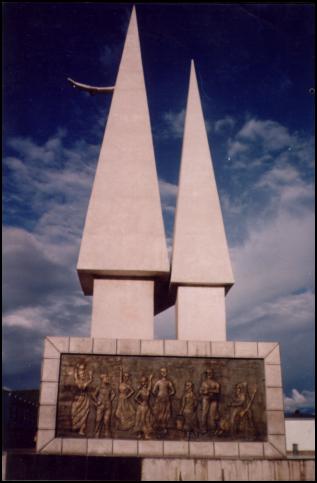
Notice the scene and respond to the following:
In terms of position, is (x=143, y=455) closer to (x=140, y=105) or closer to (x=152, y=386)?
(x=152, y=386)

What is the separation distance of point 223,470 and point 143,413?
87.2 inches

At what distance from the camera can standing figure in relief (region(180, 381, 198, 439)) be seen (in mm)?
11156

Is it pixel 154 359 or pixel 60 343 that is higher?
pixel 60 343

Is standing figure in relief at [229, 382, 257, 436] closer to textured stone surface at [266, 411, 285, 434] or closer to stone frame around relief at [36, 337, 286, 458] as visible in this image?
stone frame around relief at [36, 337, 286, 458]

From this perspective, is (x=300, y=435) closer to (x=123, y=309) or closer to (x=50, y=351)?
(x=123, y=309)

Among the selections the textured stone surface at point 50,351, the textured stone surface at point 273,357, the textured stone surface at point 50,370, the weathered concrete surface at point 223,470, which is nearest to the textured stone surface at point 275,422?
the weathered concrete surface at point 223,470

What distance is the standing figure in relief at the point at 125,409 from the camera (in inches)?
437

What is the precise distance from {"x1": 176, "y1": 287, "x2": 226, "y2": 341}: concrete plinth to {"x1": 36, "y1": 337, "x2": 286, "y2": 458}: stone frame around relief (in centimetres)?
91

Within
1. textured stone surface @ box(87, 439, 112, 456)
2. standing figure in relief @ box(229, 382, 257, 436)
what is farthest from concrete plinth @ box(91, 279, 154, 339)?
standing figure in relief @ box(229, 382, 257, 436)

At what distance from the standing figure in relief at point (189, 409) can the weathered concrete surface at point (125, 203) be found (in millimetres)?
3396

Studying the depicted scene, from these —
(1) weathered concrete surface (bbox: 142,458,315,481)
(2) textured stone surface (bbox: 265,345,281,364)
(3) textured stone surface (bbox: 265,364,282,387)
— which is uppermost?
(2) textured stone surface (bbox: 265,345,281,364)

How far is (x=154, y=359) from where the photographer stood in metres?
11.6

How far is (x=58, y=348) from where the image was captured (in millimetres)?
11664

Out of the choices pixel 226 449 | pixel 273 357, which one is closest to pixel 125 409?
pixel 226 449
